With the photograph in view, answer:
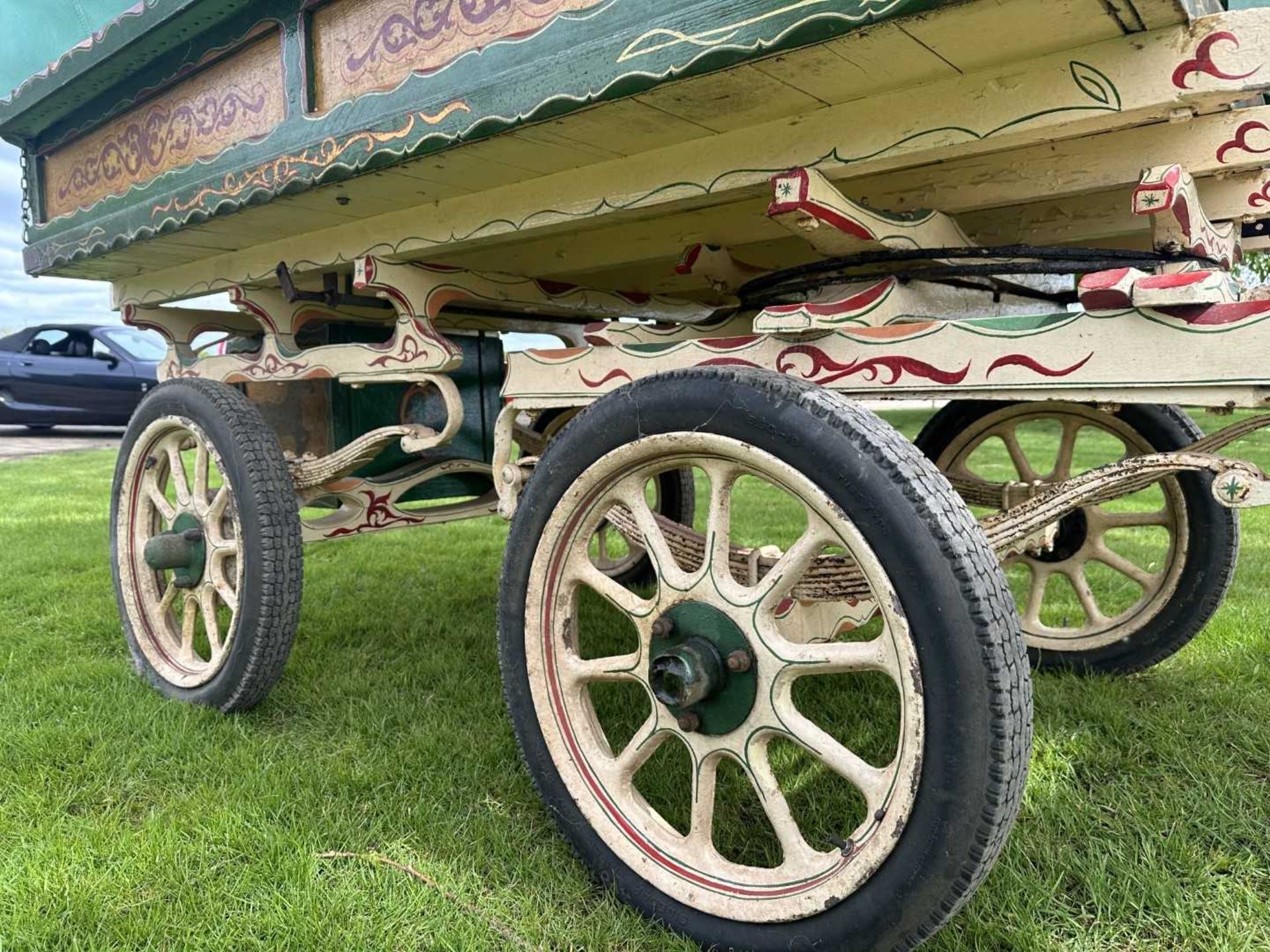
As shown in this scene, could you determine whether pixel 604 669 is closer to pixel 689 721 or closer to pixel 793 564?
pixel 689 721

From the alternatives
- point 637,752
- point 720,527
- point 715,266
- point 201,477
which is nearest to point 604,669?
point 637,752

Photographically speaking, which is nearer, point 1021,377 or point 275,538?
point 1021,377

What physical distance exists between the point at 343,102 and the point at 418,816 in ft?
5.12

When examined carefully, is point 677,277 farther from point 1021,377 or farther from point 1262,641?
point 1262,641

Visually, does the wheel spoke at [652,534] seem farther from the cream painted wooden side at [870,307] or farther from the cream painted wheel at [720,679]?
the cream painted wooden side at [870,307]

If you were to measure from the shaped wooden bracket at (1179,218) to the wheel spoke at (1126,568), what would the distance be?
1.04 metres

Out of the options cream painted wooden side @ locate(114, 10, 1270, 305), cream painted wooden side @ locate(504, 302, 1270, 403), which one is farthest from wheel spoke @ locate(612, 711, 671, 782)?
cream painted wooden side @ locate(114, 10, 1270, 305)

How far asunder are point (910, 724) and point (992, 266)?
97 centimetres

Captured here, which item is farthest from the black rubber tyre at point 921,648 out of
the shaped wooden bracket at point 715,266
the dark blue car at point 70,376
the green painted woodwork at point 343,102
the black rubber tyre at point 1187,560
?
the dark blue car at point 70,376

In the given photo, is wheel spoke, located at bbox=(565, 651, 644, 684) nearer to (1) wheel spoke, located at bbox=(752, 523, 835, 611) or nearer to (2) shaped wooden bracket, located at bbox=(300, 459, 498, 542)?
(1) wheel spoke, located at bbox=(752, 523, 835, 611)

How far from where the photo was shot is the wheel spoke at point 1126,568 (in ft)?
8.24

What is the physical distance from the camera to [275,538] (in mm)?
2285

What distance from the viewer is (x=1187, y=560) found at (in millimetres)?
2389

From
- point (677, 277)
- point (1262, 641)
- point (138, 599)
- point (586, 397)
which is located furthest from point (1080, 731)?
point (138, 599)
